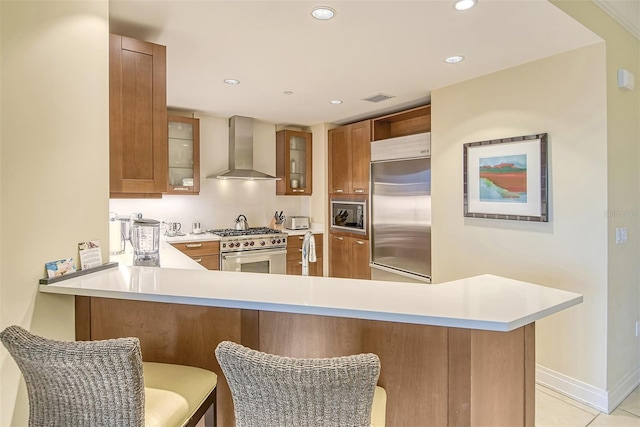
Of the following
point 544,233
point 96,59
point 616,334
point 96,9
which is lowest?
point 616,334

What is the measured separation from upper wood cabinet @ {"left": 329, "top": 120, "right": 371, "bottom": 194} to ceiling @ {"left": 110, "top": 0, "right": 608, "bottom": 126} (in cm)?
98

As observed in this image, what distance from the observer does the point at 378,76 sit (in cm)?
308

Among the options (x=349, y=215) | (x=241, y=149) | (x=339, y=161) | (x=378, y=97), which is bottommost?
(x=349, y=215)

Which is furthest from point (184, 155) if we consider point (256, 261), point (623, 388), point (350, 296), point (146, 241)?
point (623, 388)

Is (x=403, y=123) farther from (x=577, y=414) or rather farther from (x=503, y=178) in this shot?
(x=577, y=414)

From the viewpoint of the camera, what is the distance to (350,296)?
132 cm

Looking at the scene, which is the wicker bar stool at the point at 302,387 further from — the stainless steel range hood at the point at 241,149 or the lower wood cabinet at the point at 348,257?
the stainless steel range hood at the point at 241,149

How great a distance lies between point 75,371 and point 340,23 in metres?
2.07

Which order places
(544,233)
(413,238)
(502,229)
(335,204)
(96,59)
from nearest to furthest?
(96,59) → (544,233) → (502,229) → (413,238) → (335,204)

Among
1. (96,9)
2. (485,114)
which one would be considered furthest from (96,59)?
(485,114)

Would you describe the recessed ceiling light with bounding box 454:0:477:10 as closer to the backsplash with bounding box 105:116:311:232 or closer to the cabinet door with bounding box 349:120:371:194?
the cabinet door with bounding box 349:120:371:194

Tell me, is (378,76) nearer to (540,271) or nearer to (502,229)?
(502,229)

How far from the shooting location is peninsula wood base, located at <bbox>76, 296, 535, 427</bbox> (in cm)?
122

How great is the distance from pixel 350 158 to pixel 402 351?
11.9 ft
